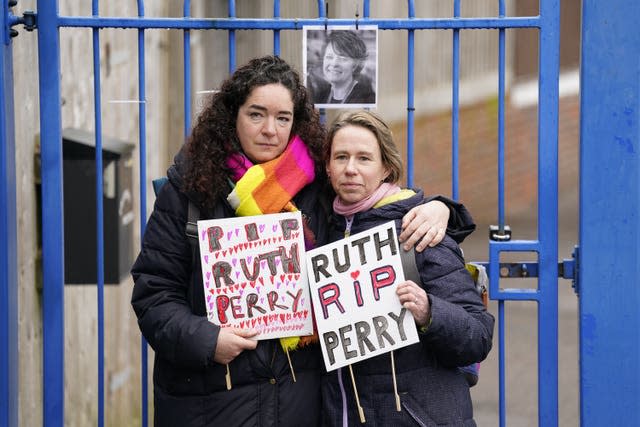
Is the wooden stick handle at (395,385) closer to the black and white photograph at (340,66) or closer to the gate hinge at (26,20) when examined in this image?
the black and white photograph at (340,66)

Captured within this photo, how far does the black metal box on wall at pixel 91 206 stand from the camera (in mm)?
5008

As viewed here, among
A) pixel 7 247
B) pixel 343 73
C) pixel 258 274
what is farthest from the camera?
pixel 343 73

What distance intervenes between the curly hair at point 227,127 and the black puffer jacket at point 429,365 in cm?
36

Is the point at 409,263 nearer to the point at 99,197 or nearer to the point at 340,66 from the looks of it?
the point at 340,66

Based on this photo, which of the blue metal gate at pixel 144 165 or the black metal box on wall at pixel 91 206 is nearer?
the blue metal gate at pixel 144 165

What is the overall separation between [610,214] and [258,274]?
4.03ft

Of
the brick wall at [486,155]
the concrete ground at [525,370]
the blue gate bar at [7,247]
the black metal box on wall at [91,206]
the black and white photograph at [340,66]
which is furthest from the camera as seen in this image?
the brick wall at [486,155]

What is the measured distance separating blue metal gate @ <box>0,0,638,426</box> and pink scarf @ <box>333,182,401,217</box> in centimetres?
50

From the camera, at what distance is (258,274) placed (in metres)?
3.48

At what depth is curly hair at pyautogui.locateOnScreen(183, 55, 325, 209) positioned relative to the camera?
342 centimetres

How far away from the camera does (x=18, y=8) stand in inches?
184

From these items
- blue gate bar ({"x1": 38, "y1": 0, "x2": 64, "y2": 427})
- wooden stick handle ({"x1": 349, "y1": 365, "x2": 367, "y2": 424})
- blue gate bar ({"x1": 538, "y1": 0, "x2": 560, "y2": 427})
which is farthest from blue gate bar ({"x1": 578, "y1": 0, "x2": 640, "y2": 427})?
blue gate bar ({"x1": 38, "y1": 0, "x2": 64, "y2": 427})

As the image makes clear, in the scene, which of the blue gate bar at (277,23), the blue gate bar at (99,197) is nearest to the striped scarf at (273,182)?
the blue gate bar at (277,23)

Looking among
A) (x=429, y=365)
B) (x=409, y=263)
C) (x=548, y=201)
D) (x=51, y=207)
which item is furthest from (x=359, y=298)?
(x=51, y=207)
